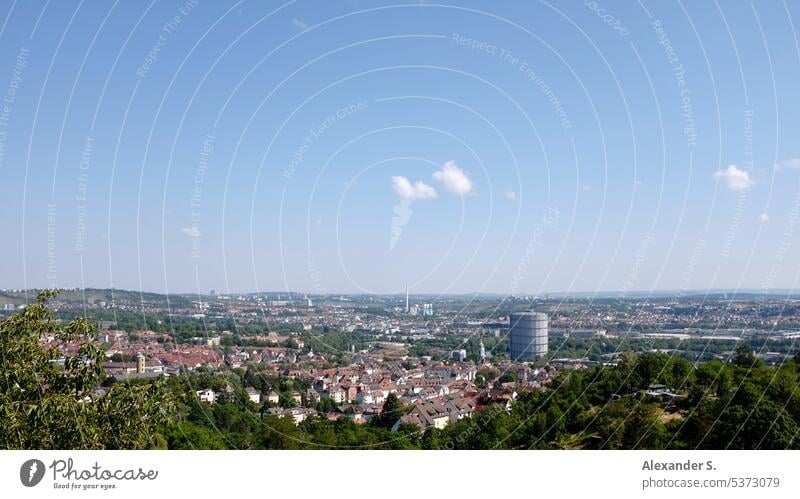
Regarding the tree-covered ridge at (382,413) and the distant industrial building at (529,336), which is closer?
the tree-covered ridge at (382,413)

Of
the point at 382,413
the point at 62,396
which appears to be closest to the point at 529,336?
the point at 382,413

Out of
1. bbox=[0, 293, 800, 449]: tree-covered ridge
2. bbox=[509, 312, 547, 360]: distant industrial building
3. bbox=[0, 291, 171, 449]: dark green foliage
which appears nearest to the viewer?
bbox=[0, 291, 171, 449]: dark green foliage

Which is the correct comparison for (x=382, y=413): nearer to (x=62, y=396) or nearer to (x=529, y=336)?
(x=529, y=336)

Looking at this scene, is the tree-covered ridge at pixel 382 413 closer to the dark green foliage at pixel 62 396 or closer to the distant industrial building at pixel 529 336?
the dark green foliage at pixel 62 396

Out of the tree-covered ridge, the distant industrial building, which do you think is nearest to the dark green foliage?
the tree-covered ridge

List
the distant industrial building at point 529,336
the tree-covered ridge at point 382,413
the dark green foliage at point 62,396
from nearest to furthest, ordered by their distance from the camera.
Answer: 1. the dark green foliage at point 62,396
2. the tree-covered ridge at point 382,413
3. the distant industrial building at point 529,336

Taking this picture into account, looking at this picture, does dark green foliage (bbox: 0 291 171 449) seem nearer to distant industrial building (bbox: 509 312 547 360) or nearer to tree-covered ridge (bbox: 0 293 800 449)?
tree-covered ridge (bbox: 0 293 800 449)

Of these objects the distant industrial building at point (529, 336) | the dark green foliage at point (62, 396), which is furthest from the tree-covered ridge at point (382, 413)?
the distant industrial building at point (529, 336)
